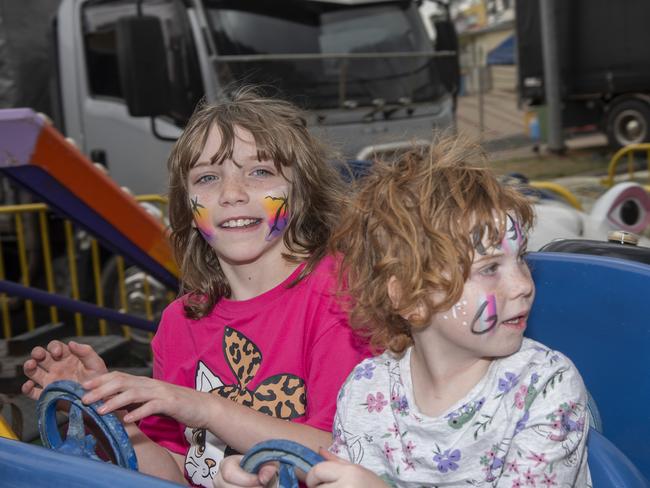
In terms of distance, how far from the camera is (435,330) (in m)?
1.17

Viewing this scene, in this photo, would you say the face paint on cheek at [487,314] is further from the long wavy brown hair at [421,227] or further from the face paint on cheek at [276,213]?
the face paint on cheek at [276,213]

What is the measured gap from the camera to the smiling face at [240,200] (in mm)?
1450

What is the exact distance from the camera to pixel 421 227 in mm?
1131

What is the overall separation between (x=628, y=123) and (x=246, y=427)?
10.0 m

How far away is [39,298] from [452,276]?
201 cm

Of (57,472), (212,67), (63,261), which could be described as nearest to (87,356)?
(57,472)

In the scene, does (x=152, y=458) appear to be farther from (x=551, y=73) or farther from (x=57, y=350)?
(x=551, y=73)

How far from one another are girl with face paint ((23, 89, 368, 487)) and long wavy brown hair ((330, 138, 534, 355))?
0.54 ft

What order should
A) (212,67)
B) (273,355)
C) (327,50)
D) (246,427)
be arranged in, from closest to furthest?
(246,427)
(273,355)
(212,67)
(327,50)

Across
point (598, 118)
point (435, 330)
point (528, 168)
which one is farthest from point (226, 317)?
point (598, 118)

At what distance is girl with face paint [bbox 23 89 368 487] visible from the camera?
1387mm

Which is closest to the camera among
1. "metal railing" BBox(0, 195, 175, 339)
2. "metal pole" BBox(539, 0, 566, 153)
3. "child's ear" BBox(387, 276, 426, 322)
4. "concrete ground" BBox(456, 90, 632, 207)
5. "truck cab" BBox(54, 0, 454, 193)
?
"child's ear" BBox(387, 276, 426, 322)

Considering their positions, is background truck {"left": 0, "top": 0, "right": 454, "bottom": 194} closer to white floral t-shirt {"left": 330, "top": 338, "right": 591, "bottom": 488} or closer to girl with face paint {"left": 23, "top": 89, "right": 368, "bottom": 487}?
girl with face paint {"left": 23, "top": 89, "right": 368, "bottom": 487}

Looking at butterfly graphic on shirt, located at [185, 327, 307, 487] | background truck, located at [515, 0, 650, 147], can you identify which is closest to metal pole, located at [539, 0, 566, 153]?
background truck, located at [515, 0, 650, 147]
